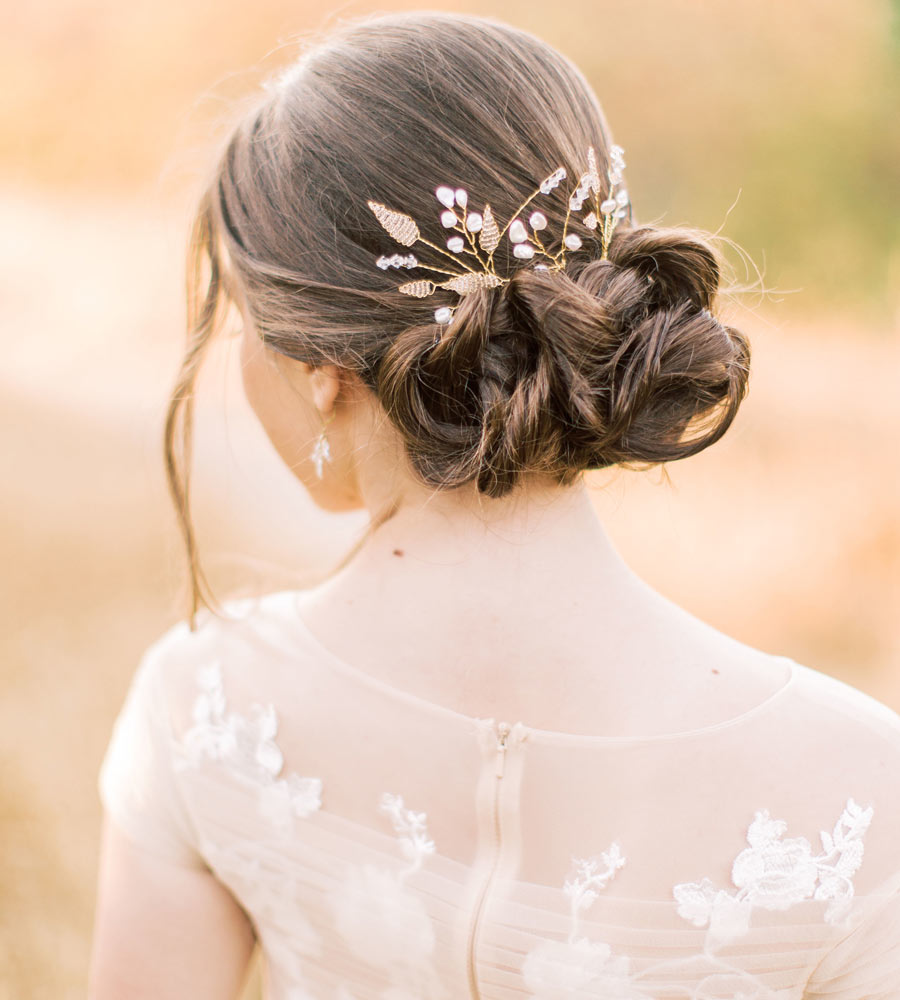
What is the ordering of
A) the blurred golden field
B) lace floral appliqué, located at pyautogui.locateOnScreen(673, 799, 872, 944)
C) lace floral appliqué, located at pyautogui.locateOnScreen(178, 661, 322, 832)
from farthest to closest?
the blurred golden field → lace floral appliqué, located at pyautogui.locateOnScreen(178, 661, 322, 832) → lace floral appliqué, located at pyautogui.locateOnScreen(673, 799, 872, 944)

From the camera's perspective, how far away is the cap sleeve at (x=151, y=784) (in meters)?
1.04

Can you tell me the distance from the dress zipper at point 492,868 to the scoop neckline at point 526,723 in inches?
0.6

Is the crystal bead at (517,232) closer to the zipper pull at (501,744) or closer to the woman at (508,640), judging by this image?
the woman at (508,640)

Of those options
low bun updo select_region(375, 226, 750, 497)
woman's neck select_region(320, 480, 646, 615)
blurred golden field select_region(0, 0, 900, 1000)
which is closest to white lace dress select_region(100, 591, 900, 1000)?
woman's neck select_region(320, 480, 646, 615)

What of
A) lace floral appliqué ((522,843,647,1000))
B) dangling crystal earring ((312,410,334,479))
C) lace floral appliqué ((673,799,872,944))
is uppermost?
dangling crystal earring ((312,410,334,479))

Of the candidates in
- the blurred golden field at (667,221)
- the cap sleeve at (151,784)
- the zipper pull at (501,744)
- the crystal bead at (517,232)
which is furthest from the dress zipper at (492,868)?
the blurred golden field at (667,221)

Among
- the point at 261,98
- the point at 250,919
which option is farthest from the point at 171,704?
the point at 261,98

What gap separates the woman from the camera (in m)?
0.86

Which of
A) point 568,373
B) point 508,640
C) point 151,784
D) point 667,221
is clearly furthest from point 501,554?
point 667,221

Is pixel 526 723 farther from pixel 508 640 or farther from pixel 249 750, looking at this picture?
pixel 249 750

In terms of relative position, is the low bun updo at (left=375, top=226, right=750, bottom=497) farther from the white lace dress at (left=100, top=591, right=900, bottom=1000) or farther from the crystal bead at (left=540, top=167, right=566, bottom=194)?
the white lace dress at (left=100, top=591, right=900, bottom=1000)

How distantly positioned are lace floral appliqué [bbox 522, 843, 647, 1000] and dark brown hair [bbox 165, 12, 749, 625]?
372 millimetres

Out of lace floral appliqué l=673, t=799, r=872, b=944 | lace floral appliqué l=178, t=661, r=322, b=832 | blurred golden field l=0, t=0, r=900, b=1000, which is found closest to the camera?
lace floral appliqué l=673, t=799, r=872, b=944

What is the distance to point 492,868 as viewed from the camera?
91 cm
